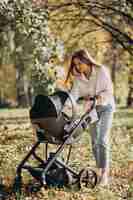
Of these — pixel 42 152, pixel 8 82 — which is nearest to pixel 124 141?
pixel 42 152

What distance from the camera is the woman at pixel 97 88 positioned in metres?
8.76

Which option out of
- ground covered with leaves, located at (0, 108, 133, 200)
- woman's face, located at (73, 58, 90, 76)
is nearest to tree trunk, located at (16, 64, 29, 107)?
ground covered with leaves, located at (0, 108, 133, 200)

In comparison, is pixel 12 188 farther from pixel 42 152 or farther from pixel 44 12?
pixel 44 12

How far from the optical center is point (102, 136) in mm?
8938

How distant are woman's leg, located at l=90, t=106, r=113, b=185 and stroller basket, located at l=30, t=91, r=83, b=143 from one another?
23.7 inches

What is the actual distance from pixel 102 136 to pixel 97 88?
74 centimetres

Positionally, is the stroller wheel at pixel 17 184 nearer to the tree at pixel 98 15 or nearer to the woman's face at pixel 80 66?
the woman's face at pixel 80 66

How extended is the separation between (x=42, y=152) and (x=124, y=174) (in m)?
2.83

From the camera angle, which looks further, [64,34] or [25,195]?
[64,34]

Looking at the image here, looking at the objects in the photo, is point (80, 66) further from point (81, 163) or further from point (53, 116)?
point (81, 163)

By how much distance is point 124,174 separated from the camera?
33.2 ft

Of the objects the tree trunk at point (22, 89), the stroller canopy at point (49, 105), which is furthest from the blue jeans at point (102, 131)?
the tree trunk at point (22, 89)

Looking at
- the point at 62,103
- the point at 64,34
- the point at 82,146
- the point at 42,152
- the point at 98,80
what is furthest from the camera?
the point at 64,34

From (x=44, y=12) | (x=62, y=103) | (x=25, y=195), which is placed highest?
(x=44, y=12)
